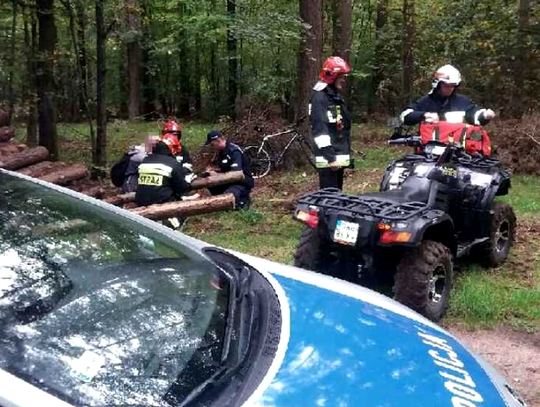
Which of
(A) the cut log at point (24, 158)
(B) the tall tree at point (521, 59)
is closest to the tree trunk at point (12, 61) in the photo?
(A) the cut log at point (24, 158)

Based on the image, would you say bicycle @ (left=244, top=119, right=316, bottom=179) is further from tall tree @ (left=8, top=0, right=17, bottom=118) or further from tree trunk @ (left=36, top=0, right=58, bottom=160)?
tall tree @ (left=8, top=0, right=17, bottom=118)

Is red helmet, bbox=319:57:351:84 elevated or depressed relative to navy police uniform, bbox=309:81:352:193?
elevated

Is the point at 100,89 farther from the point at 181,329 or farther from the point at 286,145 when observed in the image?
the point at 181,329

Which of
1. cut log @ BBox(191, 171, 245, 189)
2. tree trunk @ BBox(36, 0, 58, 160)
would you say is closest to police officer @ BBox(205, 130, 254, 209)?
cut log @ BBox(191, 171, 245, 189)

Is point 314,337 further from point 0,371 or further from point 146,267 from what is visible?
point 0,371

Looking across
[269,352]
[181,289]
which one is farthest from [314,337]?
[181,289]

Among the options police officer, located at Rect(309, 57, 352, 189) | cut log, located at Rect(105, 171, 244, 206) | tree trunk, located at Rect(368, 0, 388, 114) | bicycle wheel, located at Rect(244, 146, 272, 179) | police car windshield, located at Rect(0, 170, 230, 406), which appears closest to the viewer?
police car windshield, located at Rect(0, 170, 230, 406)

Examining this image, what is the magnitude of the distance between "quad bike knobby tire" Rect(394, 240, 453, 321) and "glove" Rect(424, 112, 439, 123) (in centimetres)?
169

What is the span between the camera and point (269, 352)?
2.39 metres

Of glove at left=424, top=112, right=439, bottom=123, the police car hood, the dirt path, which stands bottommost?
the dirt path

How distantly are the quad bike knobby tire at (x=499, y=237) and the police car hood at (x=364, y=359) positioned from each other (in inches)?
142

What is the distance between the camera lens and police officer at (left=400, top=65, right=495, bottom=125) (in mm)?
6844

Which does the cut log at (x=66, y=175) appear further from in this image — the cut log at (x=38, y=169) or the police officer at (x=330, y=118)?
the police officer at (x=330, y=118)

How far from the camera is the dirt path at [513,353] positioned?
4.57 m
